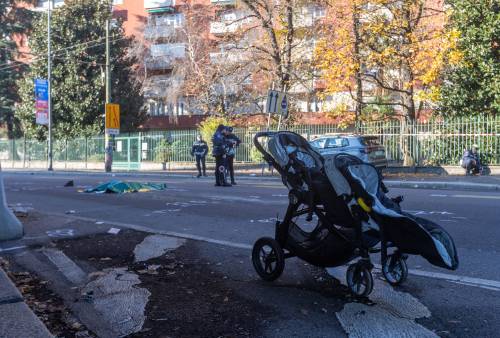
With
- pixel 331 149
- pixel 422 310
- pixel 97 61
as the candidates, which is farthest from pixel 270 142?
pixel 97 61

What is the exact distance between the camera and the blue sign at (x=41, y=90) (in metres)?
33.6

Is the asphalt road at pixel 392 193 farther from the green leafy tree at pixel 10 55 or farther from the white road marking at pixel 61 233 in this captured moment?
the green leafy tree at pixel 10 55

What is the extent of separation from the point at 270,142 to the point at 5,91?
45926 millimetres

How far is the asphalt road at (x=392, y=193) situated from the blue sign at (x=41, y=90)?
1889 centimetres

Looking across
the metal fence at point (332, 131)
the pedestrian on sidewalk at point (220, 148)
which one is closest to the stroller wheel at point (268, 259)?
the pedestrian on sidewalk at point (220, 148)

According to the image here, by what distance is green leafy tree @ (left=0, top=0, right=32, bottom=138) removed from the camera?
149 ft

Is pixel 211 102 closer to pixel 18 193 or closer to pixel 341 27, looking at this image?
pixel 341 27

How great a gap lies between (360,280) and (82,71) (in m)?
37.1

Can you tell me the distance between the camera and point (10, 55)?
153 feet

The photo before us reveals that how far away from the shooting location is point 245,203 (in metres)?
11.5

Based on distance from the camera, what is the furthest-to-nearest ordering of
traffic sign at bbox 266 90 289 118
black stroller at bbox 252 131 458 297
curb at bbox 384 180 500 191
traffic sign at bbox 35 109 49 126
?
traffic sign at bbox 35 109 49 126 < traffic sign at bbox 266 90 289 118 < curb at bbox 384 180 500 191 < black stroller at bbox 252 131 458 297

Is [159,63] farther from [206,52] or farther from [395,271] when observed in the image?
[395,271]

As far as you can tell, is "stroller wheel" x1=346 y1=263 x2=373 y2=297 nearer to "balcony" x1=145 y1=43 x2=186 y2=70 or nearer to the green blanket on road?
the green blanket on road

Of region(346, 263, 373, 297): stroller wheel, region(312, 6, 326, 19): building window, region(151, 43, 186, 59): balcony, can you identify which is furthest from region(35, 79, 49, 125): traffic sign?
region(346, 263, 373, 297): stroller wheel
